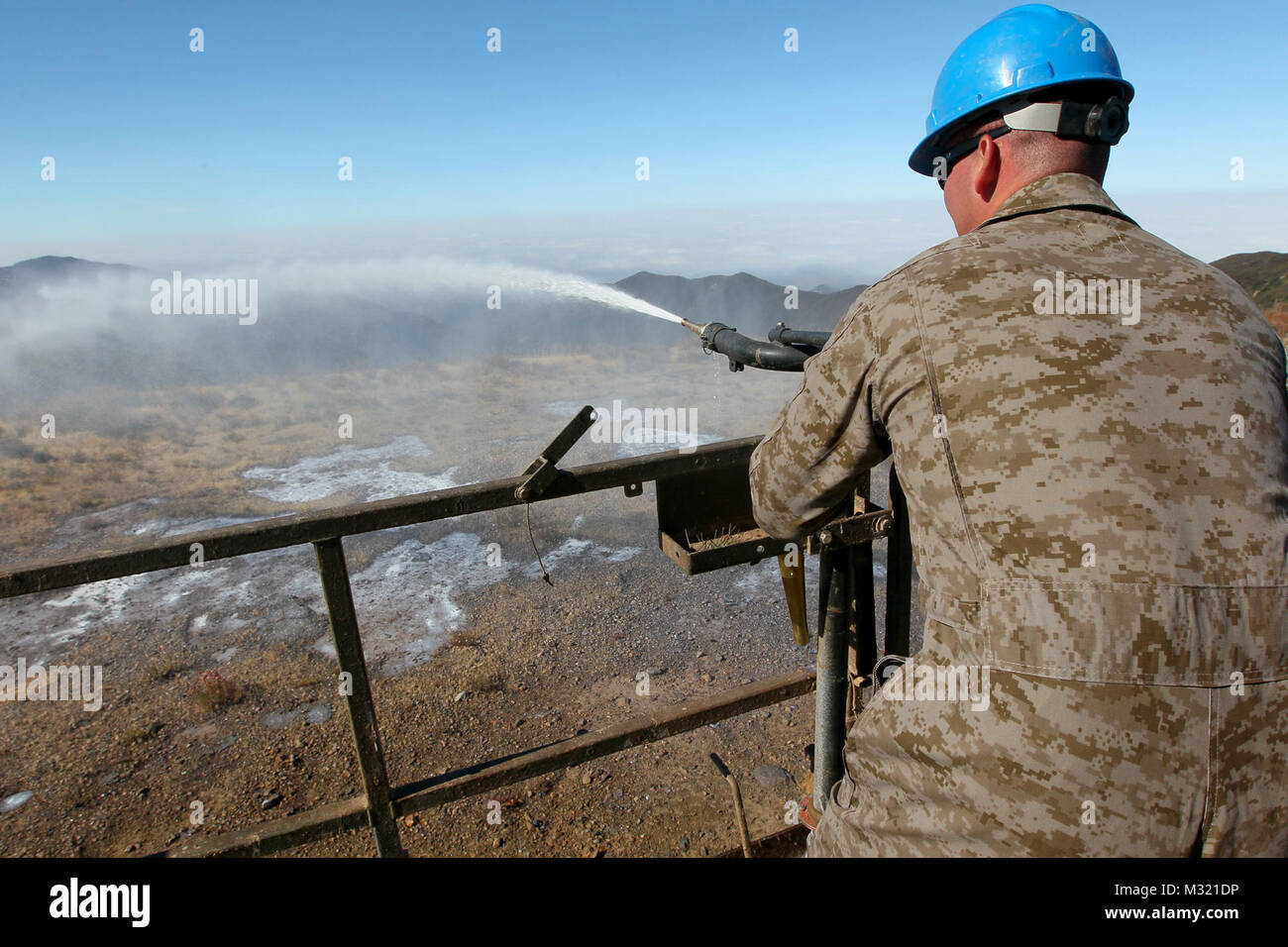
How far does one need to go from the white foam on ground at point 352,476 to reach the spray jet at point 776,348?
826 centimetres

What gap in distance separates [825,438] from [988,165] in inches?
30.3

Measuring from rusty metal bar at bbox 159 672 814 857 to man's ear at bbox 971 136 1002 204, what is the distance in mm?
1910

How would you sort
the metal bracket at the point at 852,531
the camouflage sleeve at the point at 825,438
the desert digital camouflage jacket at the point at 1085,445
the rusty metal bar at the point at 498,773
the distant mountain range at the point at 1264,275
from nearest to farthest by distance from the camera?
the desert digital camouflage jacket at the point at 1085,445 → the camouflage sleeve at the point at 825,438 → the rusty metal bar at the point at 498,773 → the metal bracket at the point at 852,531 → the distant mountain range at the point at 1264,275

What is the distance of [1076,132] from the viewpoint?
166cm

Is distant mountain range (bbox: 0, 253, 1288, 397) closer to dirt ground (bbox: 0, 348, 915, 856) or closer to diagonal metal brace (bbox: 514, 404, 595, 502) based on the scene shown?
dirt ground (bbox: 0, 348, 915, 856)

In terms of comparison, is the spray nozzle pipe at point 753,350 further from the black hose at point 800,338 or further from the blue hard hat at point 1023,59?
the blue hard hat at point 1023,59

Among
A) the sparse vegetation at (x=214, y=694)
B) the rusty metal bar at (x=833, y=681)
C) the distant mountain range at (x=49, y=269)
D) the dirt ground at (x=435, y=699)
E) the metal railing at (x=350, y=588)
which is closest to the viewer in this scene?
the metal railing at (x=350, y=588)

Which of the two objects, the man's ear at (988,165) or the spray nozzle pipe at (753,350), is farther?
the spray nozzle pipe at (753,350)

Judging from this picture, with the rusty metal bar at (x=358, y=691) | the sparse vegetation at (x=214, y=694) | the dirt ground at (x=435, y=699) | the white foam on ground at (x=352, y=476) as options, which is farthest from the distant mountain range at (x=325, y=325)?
the rusty metal bar at (x=358, y=691)

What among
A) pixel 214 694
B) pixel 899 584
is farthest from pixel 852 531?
pixel 214 694

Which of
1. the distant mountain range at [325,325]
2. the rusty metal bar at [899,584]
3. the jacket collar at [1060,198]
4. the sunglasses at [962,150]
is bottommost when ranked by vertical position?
the rusty metal bar at [899,584]

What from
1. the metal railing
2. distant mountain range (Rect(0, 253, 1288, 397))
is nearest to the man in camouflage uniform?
the metal railing

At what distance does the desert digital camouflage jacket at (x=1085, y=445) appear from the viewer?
1.30m

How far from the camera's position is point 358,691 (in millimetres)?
2191
